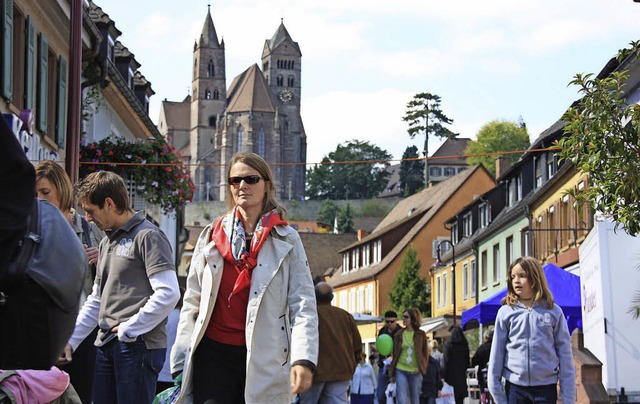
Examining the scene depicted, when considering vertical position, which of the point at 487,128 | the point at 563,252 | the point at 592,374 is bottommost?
the point at 592,374

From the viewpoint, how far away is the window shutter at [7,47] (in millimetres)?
15547

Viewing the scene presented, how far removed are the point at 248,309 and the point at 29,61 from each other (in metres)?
12.6


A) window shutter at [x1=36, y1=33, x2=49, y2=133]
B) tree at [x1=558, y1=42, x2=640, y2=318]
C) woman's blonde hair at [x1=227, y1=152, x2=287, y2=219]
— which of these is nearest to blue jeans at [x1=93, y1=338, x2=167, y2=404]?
woman's blonde hair at [x1=227, y1=152, x2=287, y2=219]

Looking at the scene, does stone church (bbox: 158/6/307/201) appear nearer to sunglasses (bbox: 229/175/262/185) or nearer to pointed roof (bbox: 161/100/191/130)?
pointed roof (bbox: 161/100/191/130)

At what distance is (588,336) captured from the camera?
763 inches

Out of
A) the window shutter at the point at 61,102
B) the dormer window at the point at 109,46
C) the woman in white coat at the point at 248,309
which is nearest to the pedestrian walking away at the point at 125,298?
the woman in white coat at the point at 248,309

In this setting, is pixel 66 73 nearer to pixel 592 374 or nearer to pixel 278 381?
pixel 592 374

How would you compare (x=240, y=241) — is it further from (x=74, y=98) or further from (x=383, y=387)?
(x=383, y=387)

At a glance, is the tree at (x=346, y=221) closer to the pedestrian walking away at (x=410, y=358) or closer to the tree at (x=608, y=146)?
the pedestrian walking away at (x=410, y=358)

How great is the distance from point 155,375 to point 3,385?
1377 millimetres

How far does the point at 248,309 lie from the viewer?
568 cm

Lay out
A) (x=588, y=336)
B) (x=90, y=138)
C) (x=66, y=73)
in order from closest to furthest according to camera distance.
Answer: (x=588, y=336)
(x=66, y=73)
(x=90, y=138)

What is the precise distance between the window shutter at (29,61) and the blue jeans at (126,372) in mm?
11064

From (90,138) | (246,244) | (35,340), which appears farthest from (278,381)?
(90,138)
